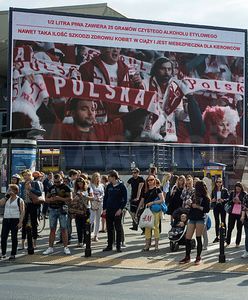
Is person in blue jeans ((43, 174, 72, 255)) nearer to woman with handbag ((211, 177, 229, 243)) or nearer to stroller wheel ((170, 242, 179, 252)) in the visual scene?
stroller wheel ((170, 242, 179, 252))

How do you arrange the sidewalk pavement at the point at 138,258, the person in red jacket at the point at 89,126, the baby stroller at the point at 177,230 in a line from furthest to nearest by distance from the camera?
the person in red jacket at the point at 89,126 < the baby stroller at the point at 177,230 < the sidewalk pavement at the point at 138,258

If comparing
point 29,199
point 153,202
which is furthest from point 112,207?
point 29,199

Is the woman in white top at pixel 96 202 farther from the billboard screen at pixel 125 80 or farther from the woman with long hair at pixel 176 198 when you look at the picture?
the billboard screen at pixel 125 80

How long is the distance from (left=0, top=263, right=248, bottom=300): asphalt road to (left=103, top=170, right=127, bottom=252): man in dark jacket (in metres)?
2.05

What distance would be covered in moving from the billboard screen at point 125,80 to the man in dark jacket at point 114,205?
777 inches

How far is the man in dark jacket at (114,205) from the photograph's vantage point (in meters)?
13.0

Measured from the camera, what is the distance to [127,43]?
34.5 meters

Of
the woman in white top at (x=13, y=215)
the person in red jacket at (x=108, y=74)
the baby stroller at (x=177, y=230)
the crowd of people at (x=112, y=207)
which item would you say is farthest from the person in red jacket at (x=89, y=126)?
the woman in white top at (x=13, y=215)

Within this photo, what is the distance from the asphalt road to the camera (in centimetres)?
854

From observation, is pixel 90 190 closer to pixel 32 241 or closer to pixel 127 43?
pixel 32 241

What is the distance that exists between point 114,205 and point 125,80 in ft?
72.2

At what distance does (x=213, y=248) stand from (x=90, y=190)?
323cm

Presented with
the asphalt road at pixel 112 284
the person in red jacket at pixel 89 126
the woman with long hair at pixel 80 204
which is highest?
the person in red jacket at pixel 89 126

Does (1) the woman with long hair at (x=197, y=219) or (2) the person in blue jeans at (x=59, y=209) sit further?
(2) the person in blue jeans at (x=59, y=209)
